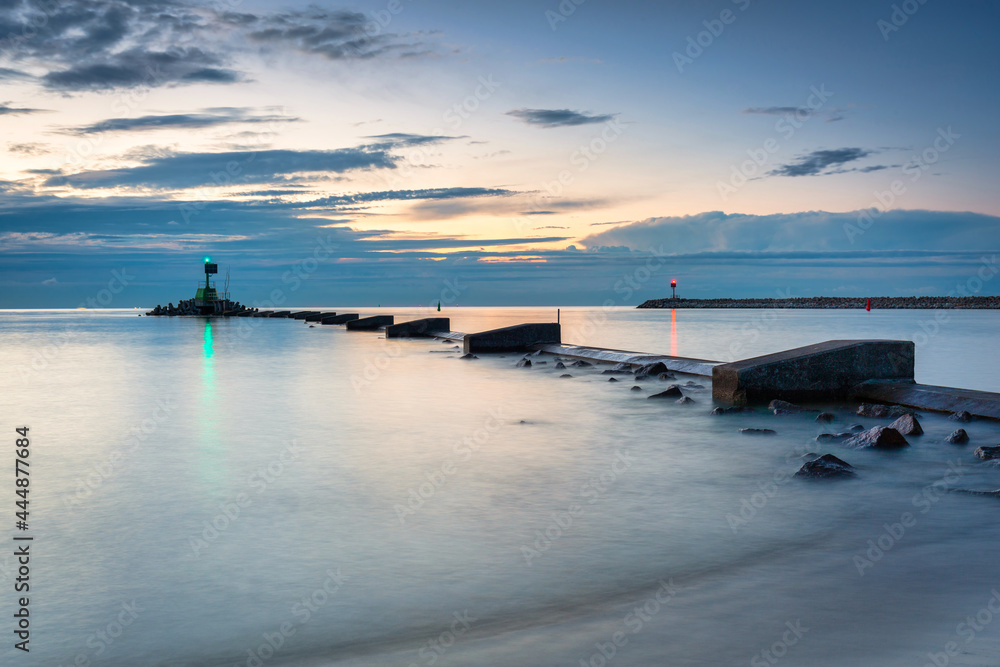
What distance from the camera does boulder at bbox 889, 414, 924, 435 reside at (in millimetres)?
9086

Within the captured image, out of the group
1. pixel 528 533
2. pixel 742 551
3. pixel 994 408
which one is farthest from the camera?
pixel 994 408

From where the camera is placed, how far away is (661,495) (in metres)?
6.71

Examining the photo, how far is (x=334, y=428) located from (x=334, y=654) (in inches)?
295

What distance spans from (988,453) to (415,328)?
32.9m

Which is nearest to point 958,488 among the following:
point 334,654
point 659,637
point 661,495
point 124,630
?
point 661,495

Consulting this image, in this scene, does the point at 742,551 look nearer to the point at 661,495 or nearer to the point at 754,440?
the point at 661,495
